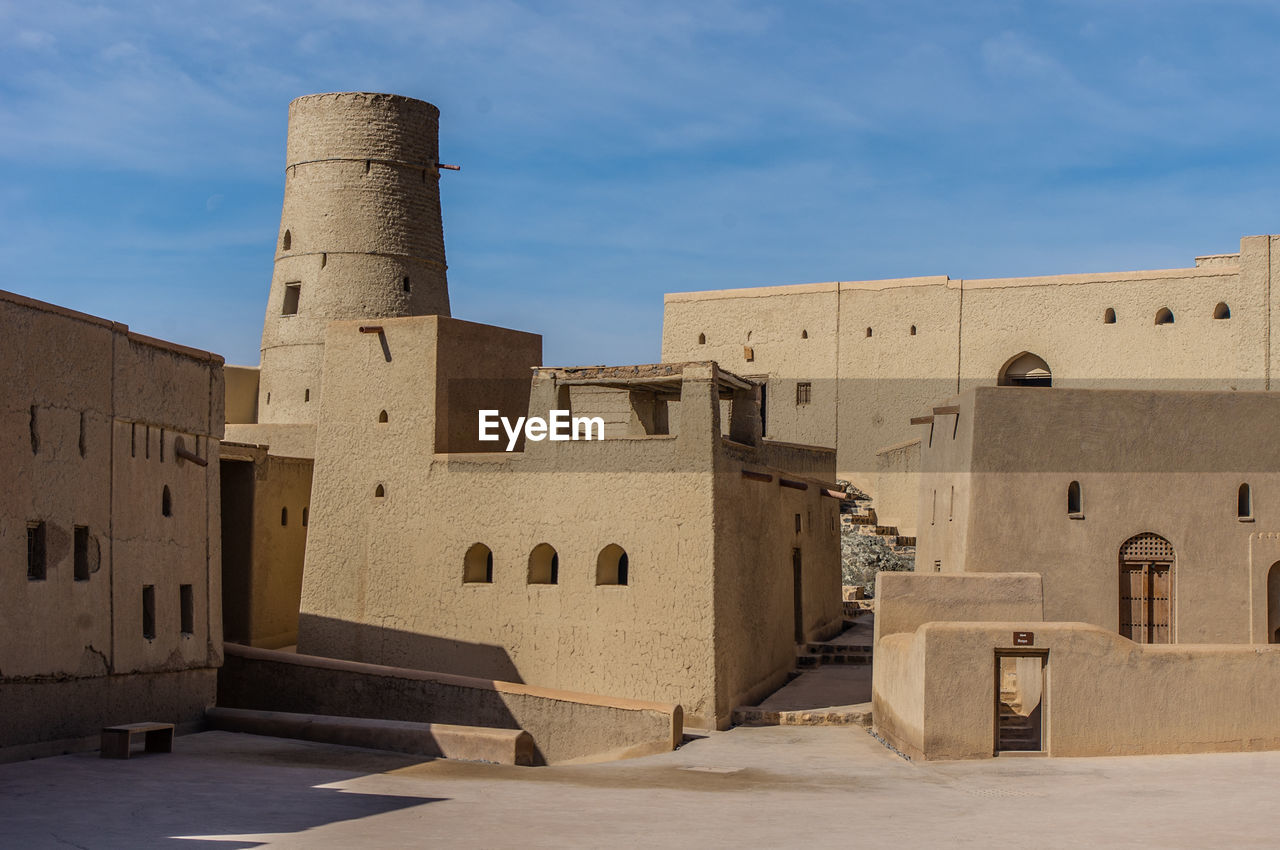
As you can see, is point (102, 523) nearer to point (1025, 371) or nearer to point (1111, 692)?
point (1111, 692)

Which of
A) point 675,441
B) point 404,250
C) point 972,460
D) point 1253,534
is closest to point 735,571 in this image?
point 675,441

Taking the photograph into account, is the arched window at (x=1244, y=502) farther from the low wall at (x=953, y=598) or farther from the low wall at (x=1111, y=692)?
the low wall at (x=1111, y=692)

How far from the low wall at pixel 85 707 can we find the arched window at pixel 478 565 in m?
3.57

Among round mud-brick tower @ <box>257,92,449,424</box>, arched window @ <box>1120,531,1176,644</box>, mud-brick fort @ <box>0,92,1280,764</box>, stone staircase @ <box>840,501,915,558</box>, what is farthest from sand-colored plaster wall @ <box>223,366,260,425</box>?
arched window @ <box>1120,531,1176,644</box>

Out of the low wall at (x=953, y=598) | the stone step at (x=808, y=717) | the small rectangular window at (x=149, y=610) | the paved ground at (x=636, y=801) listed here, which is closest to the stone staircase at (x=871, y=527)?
the stone step at (x=808, y=717)

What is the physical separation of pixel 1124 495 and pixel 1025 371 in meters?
13.1

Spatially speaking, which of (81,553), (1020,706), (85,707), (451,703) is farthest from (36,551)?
(1020,706)

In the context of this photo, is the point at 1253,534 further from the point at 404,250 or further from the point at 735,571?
the point at 404,250

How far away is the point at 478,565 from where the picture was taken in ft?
59.3

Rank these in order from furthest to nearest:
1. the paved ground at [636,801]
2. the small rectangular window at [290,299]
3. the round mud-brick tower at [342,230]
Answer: the small rectangular window at [290,299] < the round mud-brick tower at [342,230] < the paved ground at [636,801]

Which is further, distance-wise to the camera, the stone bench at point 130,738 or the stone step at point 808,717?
the stone step at point 808,717

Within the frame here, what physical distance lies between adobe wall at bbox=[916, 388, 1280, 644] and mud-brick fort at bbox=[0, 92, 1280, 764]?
1.4 inches

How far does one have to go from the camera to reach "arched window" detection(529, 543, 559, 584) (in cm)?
1755

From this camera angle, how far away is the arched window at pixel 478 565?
704 inches
